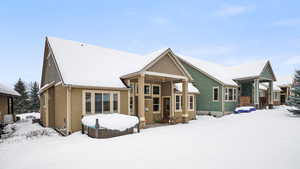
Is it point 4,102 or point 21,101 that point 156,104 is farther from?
point 21,101

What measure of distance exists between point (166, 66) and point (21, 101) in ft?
122

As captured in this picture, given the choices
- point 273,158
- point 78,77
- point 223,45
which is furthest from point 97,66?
point 223,45

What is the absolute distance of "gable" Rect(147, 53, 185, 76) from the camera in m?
11.5

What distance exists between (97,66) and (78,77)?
2097 millimetres

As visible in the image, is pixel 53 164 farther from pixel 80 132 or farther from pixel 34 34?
pixel 34 34

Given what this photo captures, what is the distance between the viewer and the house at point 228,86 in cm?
1838

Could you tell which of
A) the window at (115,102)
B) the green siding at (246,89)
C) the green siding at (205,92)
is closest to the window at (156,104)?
the window at (115,102)

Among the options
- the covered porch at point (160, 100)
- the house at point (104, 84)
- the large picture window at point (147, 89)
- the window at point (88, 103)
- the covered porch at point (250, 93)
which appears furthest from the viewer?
the covered porch at point (250, 93)

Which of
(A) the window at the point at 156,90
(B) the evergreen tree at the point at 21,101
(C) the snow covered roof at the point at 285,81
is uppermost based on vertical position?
(C) the snow covered roof at the point at 285,81

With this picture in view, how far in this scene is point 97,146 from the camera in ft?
21.4

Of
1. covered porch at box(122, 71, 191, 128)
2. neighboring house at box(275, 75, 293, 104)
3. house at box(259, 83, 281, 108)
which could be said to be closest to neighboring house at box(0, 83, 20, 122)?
covered porch at box(122, 71, 191, 128)

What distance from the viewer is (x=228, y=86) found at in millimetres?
18750

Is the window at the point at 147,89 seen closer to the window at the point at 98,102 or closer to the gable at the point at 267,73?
the window at the point at 98,102

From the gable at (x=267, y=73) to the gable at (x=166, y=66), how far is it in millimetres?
13826
